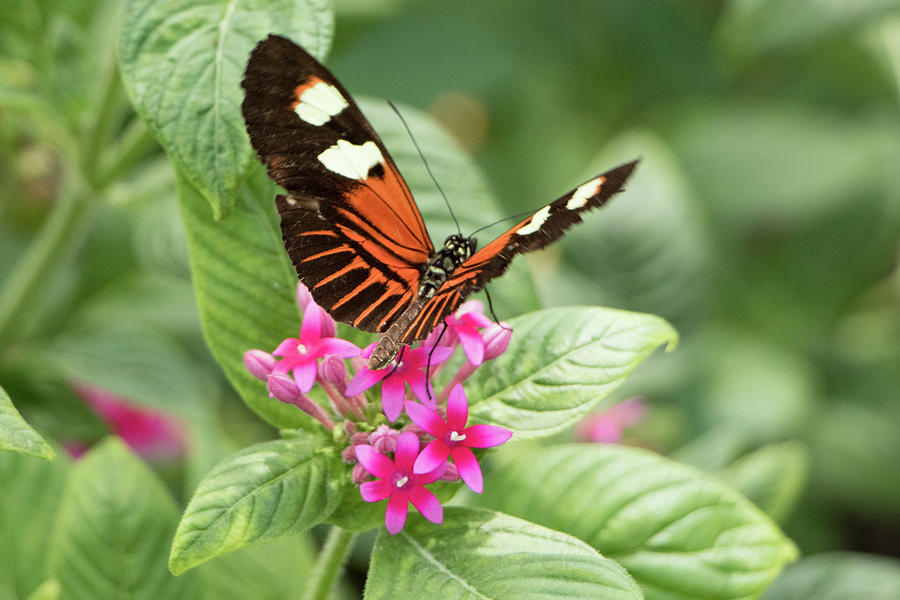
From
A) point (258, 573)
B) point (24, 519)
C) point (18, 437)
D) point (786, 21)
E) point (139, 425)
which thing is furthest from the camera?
point (139, 425)

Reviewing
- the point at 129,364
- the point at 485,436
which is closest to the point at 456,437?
the point at 485,436

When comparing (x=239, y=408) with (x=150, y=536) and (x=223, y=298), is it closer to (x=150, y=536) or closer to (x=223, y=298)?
(x=150, y=536)

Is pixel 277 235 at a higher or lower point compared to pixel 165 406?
higher

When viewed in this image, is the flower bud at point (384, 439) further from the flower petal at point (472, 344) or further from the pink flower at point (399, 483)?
the flower petal at point (472, 344)

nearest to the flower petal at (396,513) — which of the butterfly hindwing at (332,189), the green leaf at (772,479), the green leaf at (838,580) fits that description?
the butterfly hindwing at (332,189)

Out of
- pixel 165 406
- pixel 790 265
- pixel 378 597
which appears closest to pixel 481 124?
pixel 790 265

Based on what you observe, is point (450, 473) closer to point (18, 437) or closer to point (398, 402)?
point (398, 402)

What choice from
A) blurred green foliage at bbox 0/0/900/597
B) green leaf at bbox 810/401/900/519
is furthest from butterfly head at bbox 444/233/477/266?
green leaf at bbox 810/401/900/519
